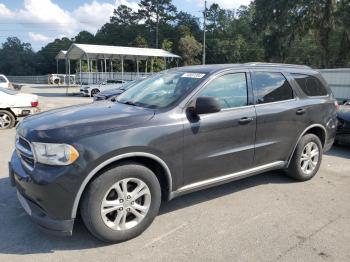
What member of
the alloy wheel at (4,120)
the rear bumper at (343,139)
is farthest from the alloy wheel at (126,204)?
the alloy wheel at (4,120)

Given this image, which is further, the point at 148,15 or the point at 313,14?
the point at 148,15

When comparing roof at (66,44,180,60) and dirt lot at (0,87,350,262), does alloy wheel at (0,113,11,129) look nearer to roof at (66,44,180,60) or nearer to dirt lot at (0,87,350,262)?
dirt lot at (0,87,350,262)

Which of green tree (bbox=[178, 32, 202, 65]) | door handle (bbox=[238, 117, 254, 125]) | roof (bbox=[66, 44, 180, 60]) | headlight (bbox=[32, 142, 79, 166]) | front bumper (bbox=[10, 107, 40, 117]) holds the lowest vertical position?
front bumper (bbox=[10, 107, 40, 117])

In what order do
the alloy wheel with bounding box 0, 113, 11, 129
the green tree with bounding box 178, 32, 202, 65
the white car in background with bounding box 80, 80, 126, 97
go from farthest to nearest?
the green tree with bounding box 178, 32, 202, 65
the white car in background with bounding box 80, 80, 126, 97
the alloy wheel with bounding box 0, 113, 11, 129

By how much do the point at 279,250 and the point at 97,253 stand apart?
5.74ft

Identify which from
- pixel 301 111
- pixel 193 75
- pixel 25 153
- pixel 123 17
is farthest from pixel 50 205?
pixel 123 17

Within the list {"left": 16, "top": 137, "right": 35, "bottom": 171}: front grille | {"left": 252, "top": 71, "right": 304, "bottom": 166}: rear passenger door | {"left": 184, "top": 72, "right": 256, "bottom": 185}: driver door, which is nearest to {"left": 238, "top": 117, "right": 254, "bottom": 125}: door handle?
{"left": 184, "top": 72, "right": 256, "bottom": 185}: driver door

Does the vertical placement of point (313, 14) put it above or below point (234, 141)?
above

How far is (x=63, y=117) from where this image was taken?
12.0 feet

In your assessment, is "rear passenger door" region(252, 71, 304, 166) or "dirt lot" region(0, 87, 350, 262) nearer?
"dirt lot" region(0, 87, 350, 262)

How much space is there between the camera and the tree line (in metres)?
35.2

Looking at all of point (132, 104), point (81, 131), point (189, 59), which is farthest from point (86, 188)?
point (189, 59)

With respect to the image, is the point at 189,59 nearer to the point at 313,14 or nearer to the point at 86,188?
the point at 313,14

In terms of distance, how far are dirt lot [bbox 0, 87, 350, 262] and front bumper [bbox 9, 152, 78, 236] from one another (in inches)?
11.9
